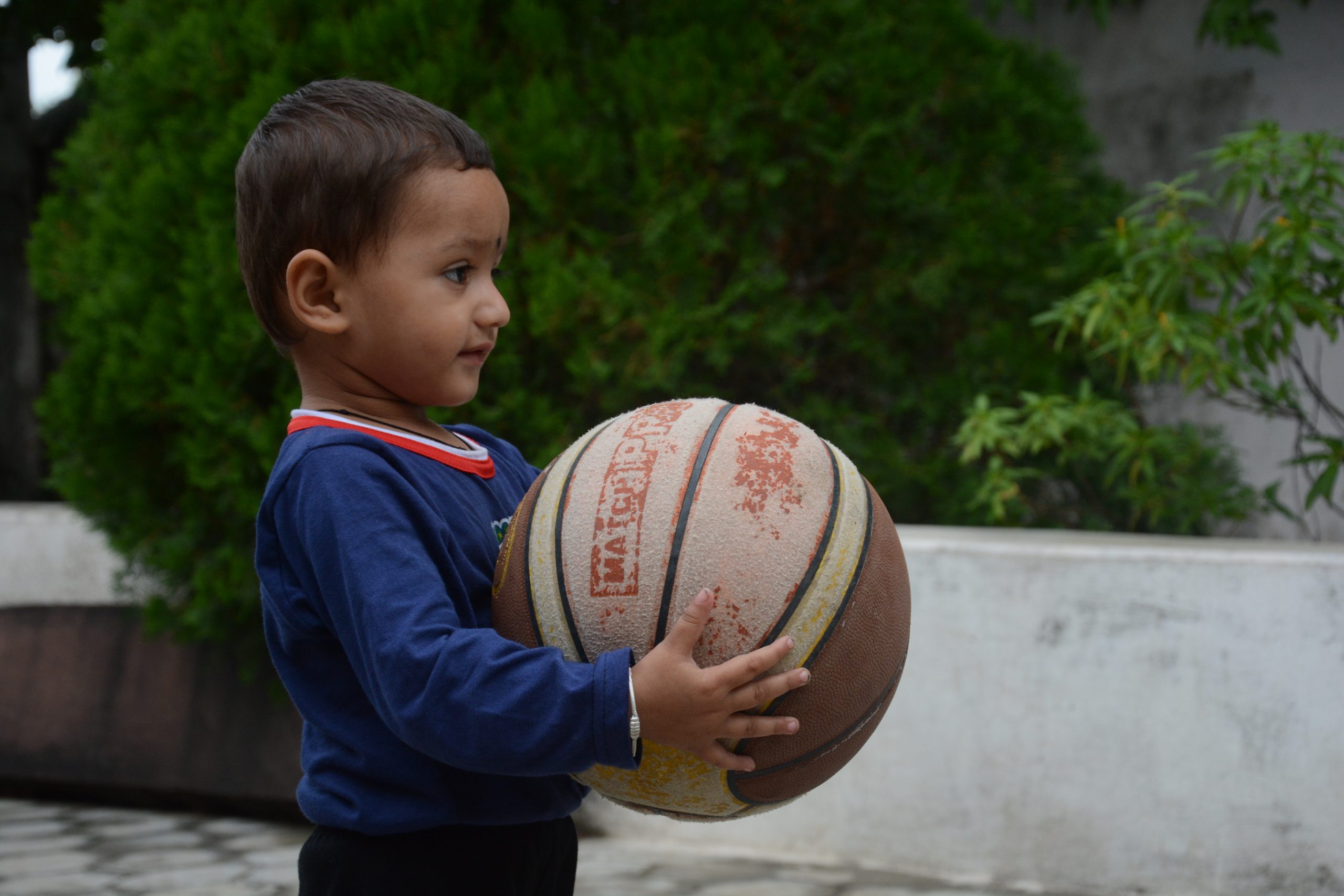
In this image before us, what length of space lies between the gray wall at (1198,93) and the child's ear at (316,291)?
4.44 metres

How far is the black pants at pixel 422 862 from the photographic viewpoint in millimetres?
1758

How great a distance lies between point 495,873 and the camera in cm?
183

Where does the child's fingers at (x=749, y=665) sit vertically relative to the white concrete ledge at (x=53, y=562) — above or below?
above

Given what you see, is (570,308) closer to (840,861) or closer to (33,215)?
(840,861)

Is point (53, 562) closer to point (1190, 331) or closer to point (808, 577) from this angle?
point (808, 577)

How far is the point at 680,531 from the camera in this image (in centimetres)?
169

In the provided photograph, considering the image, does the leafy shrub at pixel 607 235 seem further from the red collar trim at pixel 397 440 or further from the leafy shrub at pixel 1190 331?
the red collar trim at pixel 397 440

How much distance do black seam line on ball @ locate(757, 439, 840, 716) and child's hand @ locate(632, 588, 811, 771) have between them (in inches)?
3.4

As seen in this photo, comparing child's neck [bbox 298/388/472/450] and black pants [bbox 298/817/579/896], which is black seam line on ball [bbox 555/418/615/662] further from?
black pants [bbox 298/817/579/896]

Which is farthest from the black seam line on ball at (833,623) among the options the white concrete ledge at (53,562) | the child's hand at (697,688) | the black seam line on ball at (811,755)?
the white concrete ledge at (53,562)

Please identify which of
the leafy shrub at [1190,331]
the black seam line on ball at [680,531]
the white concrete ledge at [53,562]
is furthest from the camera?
the white concrete ledge at [53,562]

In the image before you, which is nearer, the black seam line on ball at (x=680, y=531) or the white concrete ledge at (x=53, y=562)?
the black seam line on ball at (x=680, y=531)

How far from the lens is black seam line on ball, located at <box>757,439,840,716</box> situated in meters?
1.66

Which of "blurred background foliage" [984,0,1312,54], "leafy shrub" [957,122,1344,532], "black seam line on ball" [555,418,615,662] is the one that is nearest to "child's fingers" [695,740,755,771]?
"black seam line on ball" [555,418,615,662]
